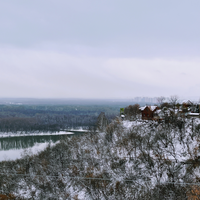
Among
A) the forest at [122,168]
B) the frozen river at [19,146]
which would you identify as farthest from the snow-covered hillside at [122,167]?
the frozen river at [19,146]

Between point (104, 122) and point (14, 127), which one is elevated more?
point (104, 122)

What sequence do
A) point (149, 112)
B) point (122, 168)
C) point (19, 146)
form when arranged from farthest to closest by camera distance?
point (19, 146)
point (149, 112)
point (122, 168)

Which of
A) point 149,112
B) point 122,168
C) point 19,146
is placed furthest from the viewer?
point 19,146

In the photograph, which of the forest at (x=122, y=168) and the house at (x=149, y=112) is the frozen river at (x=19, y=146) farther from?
the house at (x=149, y=112)

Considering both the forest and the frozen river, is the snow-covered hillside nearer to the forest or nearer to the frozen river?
the forest

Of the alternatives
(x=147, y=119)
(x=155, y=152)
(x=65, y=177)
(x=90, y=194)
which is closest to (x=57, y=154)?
(x=65, y=177)

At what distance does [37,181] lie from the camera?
16.1 metres

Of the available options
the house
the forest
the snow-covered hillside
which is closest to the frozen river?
the snow-covered hillside

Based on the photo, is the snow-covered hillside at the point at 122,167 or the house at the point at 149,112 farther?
the house at the point at 149,112

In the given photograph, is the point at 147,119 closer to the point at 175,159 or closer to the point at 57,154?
the point at 175,159

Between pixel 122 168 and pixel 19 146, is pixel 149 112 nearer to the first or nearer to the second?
pixel 122 168

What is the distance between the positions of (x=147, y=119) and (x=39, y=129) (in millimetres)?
47805

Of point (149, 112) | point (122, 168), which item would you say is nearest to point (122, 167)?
point (122, 168)

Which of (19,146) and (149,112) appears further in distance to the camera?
(19,146)
